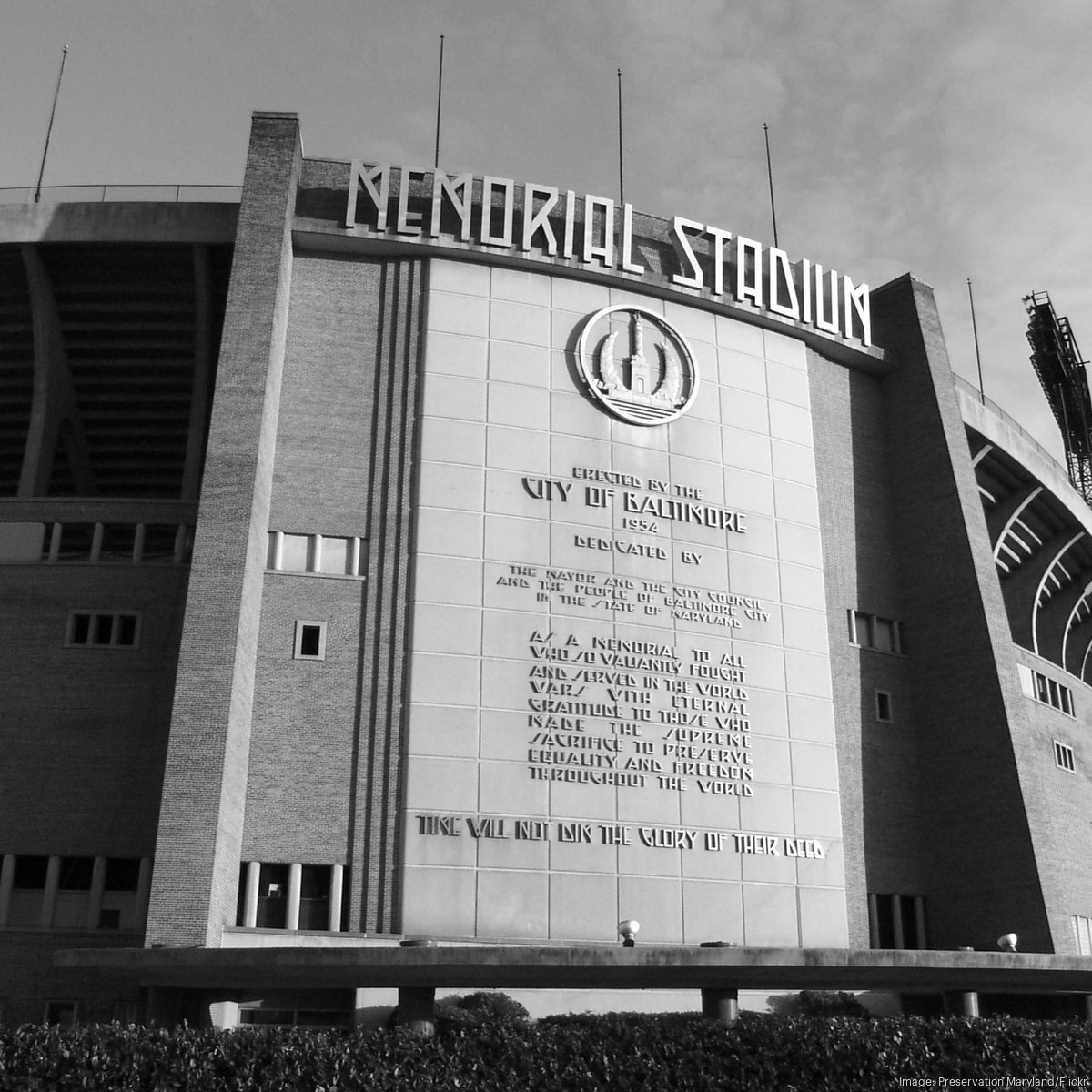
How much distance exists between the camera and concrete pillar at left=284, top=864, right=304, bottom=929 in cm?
3284

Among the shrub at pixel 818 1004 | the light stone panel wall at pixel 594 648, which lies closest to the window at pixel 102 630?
the light stone panel wall at pixel 594 648

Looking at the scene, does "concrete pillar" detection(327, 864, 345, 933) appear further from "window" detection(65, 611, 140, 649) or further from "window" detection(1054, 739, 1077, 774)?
"window" detection(1054, 739, 1077, 774)

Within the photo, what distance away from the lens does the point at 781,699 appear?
129ft

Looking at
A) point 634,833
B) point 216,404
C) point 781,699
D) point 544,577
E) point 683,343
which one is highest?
point 683,343

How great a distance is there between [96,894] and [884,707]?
24753 mm

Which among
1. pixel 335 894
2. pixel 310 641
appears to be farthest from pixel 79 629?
pixel 335 894

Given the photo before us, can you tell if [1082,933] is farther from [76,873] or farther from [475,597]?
[76,873]

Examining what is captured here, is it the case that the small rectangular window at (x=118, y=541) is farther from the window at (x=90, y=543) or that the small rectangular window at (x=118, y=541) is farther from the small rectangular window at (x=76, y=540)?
the small rectangular window at (x=76, y=540)

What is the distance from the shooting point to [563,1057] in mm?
21531

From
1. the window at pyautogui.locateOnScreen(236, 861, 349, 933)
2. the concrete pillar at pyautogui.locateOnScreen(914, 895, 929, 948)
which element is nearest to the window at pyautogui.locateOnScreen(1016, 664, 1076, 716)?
the concrete pillar at pyautogui.locateOnScreen(914, 895, 929, 948)

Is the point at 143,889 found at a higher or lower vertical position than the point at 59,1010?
higher

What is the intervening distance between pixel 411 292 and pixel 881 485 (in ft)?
58.7

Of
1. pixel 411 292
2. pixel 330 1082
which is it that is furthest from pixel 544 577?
pixel 330 1082

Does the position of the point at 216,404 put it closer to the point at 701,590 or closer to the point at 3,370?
the point at 3,370
